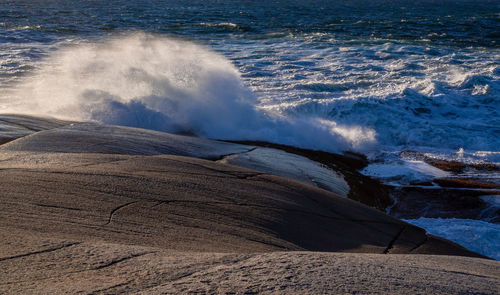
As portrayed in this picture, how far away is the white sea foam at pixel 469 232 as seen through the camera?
14.9 ft

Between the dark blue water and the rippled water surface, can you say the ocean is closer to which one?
the rippled water surface

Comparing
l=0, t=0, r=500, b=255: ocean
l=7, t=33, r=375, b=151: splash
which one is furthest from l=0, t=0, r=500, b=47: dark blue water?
l=7, t=33, r=375, b=151: splash

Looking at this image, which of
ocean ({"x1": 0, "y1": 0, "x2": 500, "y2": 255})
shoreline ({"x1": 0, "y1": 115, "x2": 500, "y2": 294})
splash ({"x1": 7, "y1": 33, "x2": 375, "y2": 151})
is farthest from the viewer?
ocean ({"x1": 0, "y1": 0, "x2": 500, "y2": 255})

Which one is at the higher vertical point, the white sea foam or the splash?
the splash

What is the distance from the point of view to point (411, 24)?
80.7 feet

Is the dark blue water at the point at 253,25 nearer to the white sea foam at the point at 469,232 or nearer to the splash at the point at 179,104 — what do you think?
the splash at the point at 179,104

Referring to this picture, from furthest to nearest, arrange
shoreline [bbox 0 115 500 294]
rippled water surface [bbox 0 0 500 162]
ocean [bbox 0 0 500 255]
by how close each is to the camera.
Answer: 1. rippled water surface [bbox 0 0 500 162]
2. ocean [bbox 0 0 500 255]
3. shoreline [bbox 0 115 500 294]

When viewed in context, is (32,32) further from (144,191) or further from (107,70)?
(144,191)

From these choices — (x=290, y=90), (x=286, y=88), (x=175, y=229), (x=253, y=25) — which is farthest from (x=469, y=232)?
(x=253, y=25)

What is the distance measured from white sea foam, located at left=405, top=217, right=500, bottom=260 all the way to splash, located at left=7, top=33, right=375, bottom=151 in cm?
262

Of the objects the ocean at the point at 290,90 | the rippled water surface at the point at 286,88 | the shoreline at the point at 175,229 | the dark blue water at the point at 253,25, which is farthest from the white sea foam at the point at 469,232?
the dark blue water at the point at 253,25

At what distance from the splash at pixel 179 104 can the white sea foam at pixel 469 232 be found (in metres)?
2.62

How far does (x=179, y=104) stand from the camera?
833 centimetres

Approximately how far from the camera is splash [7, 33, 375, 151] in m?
7.62
